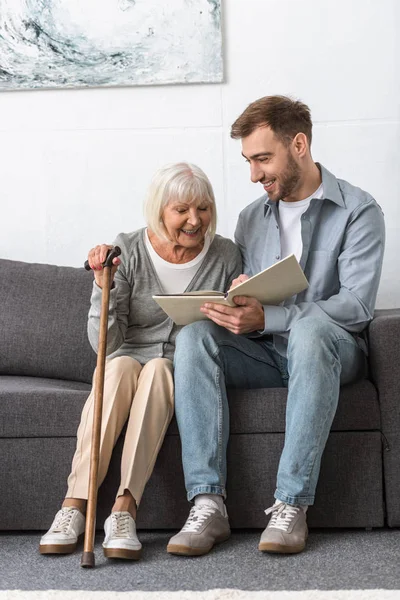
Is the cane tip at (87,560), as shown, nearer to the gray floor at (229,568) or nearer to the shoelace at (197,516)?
the gray floor at (229,568)

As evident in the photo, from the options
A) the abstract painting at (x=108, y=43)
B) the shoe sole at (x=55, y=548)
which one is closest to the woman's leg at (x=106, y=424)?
the shoe sole at (x=55, y=548)

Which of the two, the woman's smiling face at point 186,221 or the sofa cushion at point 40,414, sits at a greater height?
the woman's smiling face at point 186,221

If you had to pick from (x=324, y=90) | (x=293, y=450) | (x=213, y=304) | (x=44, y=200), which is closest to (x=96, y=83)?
(x=44, y=200)

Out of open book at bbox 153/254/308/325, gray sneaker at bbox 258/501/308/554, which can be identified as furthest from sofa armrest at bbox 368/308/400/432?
gray sneaker at bbox 258/501/308/554

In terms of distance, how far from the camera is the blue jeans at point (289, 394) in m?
2.15

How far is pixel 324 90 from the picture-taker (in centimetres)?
328

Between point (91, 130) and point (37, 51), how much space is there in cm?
37

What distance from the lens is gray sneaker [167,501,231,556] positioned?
82.5 inches

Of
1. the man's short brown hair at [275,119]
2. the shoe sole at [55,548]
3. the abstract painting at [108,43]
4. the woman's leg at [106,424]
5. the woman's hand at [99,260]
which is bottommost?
the shoe sole at [55,548]

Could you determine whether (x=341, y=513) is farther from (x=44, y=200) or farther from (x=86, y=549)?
(x=44, y=200)

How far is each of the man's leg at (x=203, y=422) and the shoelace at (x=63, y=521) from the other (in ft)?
0.90

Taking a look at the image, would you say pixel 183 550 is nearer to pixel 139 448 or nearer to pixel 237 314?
pixel 139 448

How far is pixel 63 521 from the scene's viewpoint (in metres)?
2.18

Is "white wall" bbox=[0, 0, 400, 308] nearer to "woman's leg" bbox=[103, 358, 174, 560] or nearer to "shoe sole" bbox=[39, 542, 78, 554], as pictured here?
"woman's leg" bbox=[103, 358, 174, 560]
